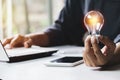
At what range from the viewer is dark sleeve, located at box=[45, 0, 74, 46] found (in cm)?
152

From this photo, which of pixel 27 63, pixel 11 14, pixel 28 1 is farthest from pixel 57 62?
pixel 28 1

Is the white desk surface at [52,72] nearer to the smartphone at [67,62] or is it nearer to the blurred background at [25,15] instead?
the smartphone at [67,62]

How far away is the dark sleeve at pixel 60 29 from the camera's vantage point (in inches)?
59.7

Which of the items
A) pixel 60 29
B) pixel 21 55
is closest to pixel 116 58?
pixel 21 55

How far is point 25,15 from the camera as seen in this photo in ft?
7.71

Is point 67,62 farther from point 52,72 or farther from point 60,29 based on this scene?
point 60,29

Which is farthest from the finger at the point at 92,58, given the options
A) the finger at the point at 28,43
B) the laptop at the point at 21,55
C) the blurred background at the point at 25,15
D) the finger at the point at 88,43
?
the blurred background at the point at 25,15

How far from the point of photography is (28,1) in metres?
2.37

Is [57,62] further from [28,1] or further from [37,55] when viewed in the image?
[28,1]

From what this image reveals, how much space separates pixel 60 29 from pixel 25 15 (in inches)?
32.2

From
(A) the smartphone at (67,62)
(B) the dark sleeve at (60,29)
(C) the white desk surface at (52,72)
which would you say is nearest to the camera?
(C) the white desk surface at (52,72)

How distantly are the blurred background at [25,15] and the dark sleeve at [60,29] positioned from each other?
62 cm

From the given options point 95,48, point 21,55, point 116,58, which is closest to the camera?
point 95,48

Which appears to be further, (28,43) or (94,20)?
(28,43)
